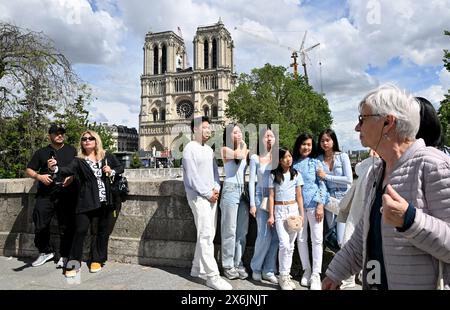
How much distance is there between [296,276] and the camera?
4586 mm

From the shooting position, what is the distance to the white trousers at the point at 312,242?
4.29 m

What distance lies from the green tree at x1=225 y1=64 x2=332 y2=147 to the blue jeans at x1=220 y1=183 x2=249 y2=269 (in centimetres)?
3563

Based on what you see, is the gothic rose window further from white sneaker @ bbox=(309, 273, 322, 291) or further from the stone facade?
white sneaker @ bbox=(309, 273, 322, 291)

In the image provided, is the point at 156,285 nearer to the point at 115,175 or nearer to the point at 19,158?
the point at 115,175

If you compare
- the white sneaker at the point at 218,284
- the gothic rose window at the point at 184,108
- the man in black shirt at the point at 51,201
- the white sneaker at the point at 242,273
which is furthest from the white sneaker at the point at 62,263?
the gothic rose window at the point at 184,108

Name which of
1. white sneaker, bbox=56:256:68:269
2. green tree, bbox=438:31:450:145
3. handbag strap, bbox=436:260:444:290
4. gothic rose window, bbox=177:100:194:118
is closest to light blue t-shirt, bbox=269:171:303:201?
handbag strap, bbox=436:260:444:290

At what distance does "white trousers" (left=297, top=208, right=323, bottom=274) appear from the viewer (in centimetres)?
429

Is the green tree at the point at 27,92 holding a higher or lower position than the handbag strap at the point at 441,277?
higher

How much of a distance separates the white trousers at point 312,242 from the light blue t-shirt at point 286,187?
12.4 inches

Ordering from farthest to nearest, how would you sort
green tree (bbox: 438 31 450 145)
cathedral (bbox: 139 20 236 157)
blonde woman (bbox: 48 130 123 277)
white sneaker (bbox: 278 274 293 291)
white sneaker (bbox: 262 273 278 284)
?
1. cathedral (bbox: 139 20 236 157)
2. green tree (bbox: 438 31 450 145)
3. blonde woman (bbox: 48 130 123 277)
4. white sneaker (bbox: 262 273 278 284)
5. white sneaker (bbox: 278 274 293 291)

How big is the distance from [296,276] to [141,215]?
2314mm

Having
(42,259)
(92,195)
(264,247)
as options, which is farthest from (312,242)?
(42,259)

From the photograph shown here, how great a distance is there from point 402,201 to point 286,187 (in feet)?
8.94

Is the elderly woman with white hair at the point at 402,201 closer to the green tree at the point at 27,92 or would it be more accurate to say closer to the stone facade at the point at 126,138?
the green tree at the point at 27,92
